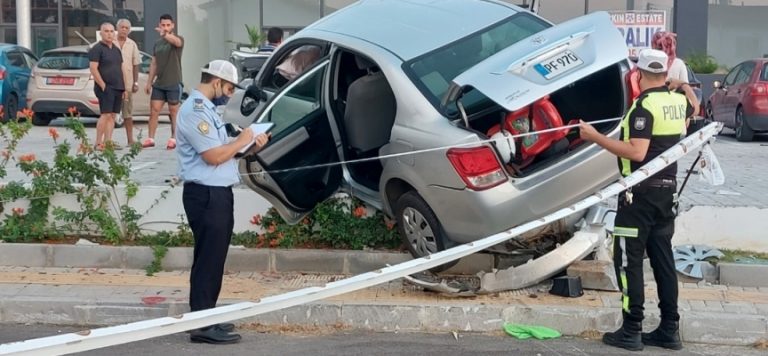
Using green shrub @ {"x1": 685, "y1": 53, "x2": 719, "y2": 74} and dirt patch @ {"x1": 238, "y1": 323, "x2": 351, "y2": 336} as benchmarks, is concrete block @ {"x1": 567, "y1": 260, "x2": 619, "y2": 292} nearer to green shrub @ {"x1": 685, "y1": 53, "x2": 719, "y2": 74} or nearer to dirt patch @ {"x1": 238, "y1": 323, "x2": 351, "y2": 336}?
dirt patch @ {"x1": 238, "y1": 323, "x2": 351, "y2": 336}

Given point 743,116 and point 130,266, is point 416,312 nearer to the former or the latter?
point 130,266

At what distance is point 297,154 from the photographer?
7.50 metres

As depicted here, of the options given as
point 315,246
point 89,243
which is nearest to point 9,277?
point 89,243

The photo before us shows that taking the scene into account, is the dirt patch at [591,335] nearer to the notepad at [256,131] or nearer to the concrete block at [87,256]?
the notepad at [256,131]

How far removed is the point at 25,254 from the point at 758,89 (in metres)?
12.4

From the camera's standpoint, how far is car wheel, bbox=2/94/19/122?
57.4ft

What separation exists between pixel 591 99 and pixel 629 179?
5.05 ft

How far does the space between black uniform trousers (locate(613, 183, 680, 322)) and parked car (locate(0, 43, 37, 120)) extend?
13831 millimetres

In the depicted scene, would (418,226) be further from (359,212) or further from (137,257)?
(137,257)

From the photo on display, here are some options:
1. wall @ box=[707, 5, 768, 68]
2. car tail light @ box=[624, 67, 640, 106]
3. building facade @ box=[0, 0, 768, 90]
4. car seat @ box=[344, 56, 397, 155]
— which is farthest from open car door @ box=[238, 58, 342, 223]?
wall @ box=[707, 5, 768, 68]

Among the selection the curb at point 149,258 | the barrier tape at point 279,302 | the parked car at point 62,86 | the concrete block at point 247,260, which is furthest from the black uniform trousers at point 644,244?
the parked car at point 62,86

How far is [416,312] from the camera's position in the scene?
6562 millimetres

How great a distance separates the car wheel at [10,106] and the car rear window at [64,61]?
37.4 inches

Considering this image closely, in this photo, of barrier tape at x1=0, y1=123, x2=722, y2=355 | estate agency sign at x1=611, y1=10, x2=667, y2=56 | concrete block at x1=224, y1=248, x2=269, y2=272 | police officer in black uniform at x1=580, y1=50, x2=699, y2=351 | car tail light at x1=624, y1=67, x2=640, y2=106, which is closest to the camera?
barrier tape at x1=0, y1=123, x2=722, y2=355
